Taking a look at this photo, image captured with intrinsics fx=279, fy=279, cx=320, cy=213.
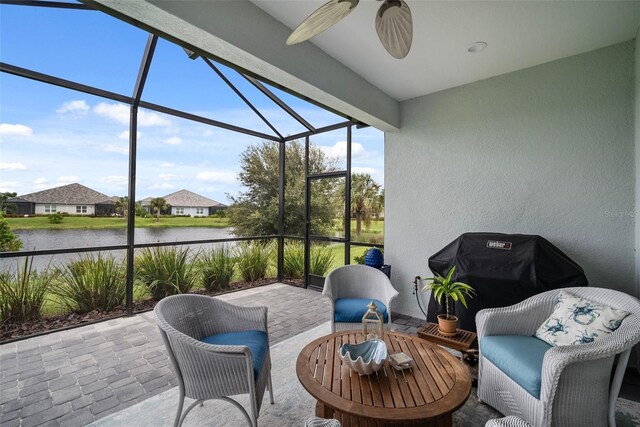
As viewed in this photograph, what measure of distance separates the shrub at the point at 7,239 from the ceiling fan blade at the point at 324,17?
3.76 m

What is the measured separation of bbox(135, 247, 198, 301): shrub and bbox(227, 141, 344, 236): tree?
1.19m

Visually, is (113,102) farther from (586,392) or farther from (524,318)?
(586,392)

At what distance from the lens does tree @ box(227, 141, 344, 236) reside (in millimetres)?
5324

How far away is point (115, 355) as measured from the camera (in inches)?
112

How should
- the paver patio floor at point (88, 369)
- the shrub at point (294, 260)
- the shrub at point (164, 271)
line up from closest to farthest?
the paver patio floor at point (88, 369)
the shrub at point (164, 271)
the shrub at point (294, 260)

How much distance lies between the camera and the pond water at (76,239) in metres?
3.23

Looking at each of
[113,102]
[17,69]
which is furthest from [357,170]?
[17,69]

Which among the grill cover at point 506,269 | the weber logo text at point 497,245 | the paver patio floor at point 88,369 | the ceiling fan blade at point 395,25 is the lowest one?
the paver patio floor at point 88,369

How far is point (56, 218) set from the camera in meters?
3.48

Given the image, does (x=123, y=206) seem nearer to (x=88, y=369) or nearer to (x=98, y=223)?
(x=98, y=223)

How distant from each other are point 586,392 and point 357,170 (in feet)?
12.1

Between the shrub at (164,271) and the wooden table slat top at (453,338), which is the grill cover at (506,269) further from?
the shrub at (164,271)

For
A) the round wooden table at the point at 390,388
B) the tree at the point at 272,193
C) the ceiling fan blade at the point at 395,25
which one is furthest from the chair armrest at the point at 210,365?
the tree at the point at 272,193

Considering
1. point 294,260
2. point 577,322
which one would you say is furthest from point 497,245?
point 294,260
